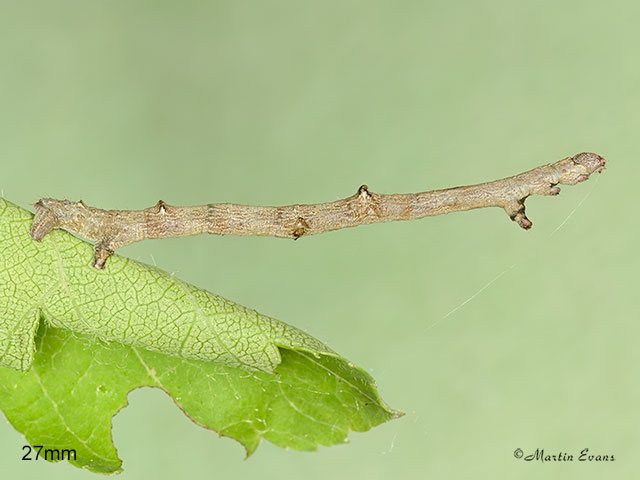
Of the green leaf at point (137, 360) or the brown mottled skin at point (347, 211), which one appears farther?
the brown mottled skin at point (347, 211)

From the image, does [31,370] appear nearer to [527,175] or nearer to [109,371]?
[109,371]

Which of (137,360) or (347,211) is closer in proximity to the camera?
(137,360)

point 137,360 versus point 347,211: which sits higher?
point 347,211

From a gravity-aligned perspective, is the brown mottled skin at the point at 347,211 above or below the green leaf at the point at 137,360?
above
